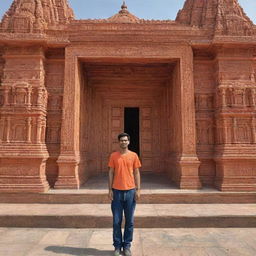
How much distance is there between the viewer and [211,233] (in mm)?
4762

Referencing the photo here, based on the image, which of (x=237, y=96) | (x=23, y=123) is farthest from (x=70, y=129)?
(x=237, y=96)

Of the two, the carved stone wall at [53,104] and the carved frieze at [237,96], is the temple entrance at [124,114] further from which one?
the carved frieze at [237,96]

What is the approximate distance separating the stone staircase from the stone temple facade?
387 millimetres

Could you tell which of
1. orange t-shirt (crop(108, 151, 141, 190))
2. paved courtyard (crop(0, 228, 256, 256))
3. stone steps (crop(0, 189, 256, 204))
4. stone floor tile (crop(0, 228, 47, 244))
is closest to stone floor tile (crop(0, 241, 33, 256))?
paved courtyard (crop(0, 228, 256, 256))

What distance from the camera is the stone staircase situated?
512 cm

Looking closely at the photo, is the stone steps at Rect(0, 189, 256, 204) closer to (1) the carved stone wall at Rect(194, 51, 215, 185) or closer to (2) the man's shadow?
(1) the carved stone wall at Rect(194, 51, 215, 185)

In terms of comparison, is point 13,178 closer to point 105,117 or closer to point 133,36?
point 105,117

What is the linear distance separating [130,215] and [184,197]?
316cm

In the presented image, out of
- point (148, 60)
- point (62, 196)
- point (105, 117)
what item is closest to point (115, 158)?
point (62, 196)

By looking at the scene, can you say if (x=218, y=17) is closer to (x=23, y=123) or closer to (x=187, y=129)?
(x=187, y=129)

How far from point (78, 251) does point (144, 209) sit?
2209 mm

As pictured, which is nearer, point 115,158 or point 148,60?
point 115,158

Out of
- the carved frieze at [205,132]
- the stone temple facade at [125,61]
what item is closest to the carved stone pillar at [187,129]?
the stone temple facade at [125,61]

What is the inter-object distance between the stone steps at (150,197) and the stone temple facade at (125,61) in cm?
26
